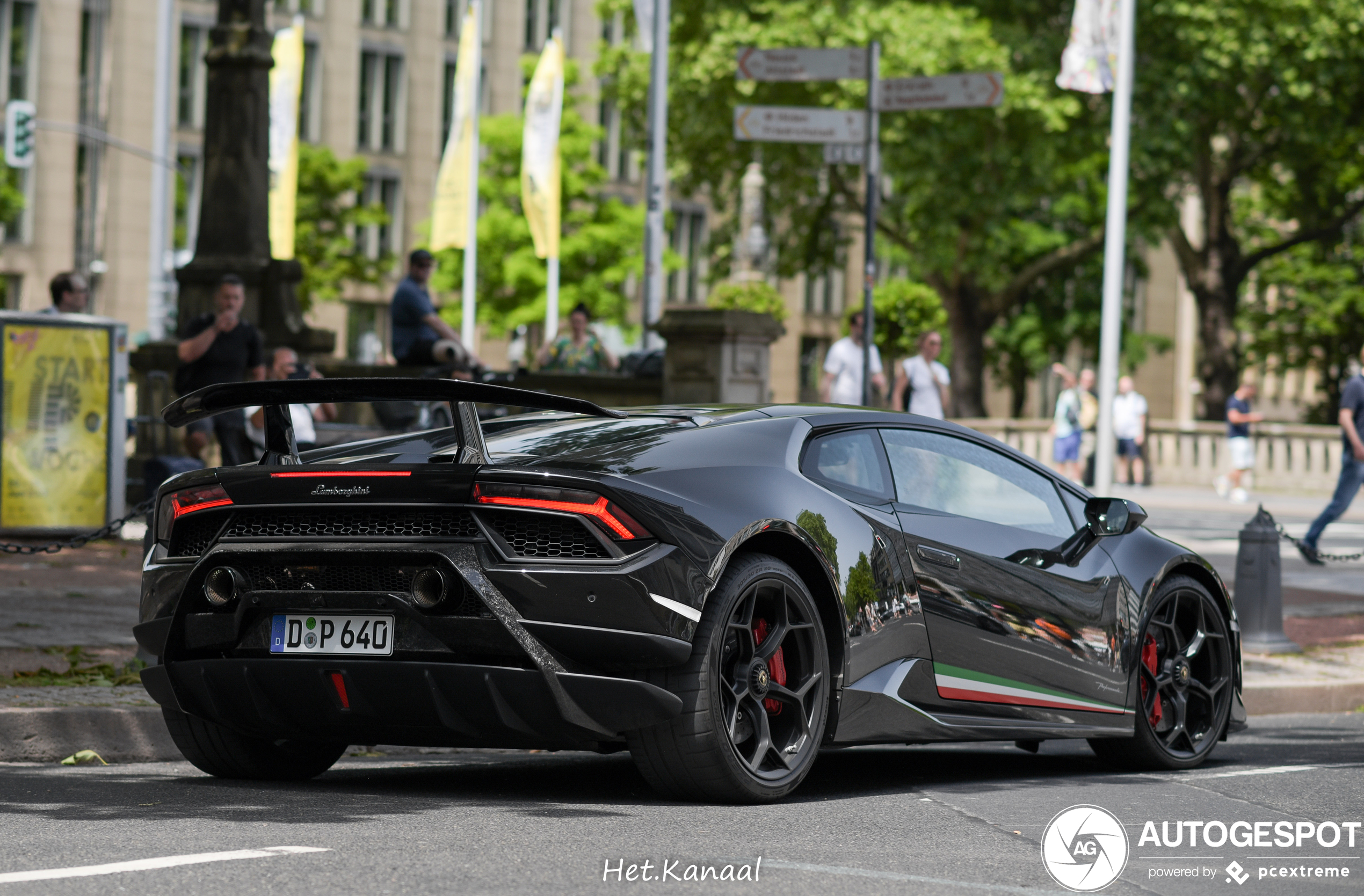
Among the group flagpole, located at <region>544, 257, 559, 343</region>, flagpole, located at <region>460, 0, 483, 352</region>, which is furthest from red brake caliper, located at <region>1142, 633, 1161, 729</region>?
flagpole, located at <region>544, 257, 559, 343</region>

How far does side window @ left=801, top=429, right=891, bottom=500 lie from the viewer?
608 cm

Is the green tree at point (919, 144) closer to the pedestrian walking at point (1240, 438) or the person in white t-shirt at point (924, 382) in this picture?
the pedestrian walking at point (1240, 438)

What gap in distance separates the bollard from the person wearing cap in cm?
635

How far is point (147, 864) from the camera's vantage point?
4520 mm

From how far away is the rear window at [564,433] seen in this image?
5.68m

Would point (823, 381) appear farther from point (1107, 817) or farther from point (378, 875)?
point (378, 875)

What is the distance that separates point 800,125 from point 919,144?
2243 centimetres

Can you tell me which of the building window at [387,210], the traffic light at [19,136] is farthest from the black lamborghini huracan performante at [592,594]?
the building window at [387,210]

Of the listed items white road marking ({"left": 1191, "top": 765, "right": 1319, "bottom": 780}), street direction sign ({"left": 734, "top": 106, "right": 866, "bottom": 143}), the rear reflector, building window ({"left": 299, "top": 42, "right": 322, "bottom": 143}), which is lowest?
white road marking ({"left": 1191, "top": 765, "right": 1319, "bottom": 780})

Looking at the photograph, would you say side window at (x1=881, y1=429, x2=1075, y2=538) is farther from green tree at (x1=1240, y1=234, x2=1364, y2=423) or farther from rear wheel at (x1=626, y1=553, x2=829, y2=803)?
green tree at (x1=1240, y1=234, x2=1364, y2=423)

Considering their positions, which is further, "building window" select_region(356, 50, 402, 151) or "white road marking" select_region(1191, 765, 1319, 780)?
"building window" select_region(356, 50, 402, 151)

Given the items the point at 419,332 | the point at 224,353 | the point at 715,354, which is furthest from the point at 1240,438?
the point at 224,353

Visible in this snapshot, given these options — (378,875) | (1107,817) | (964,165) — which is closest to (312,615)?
(378,875)

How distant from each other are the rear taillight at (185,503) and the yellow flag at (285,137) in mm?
24391
